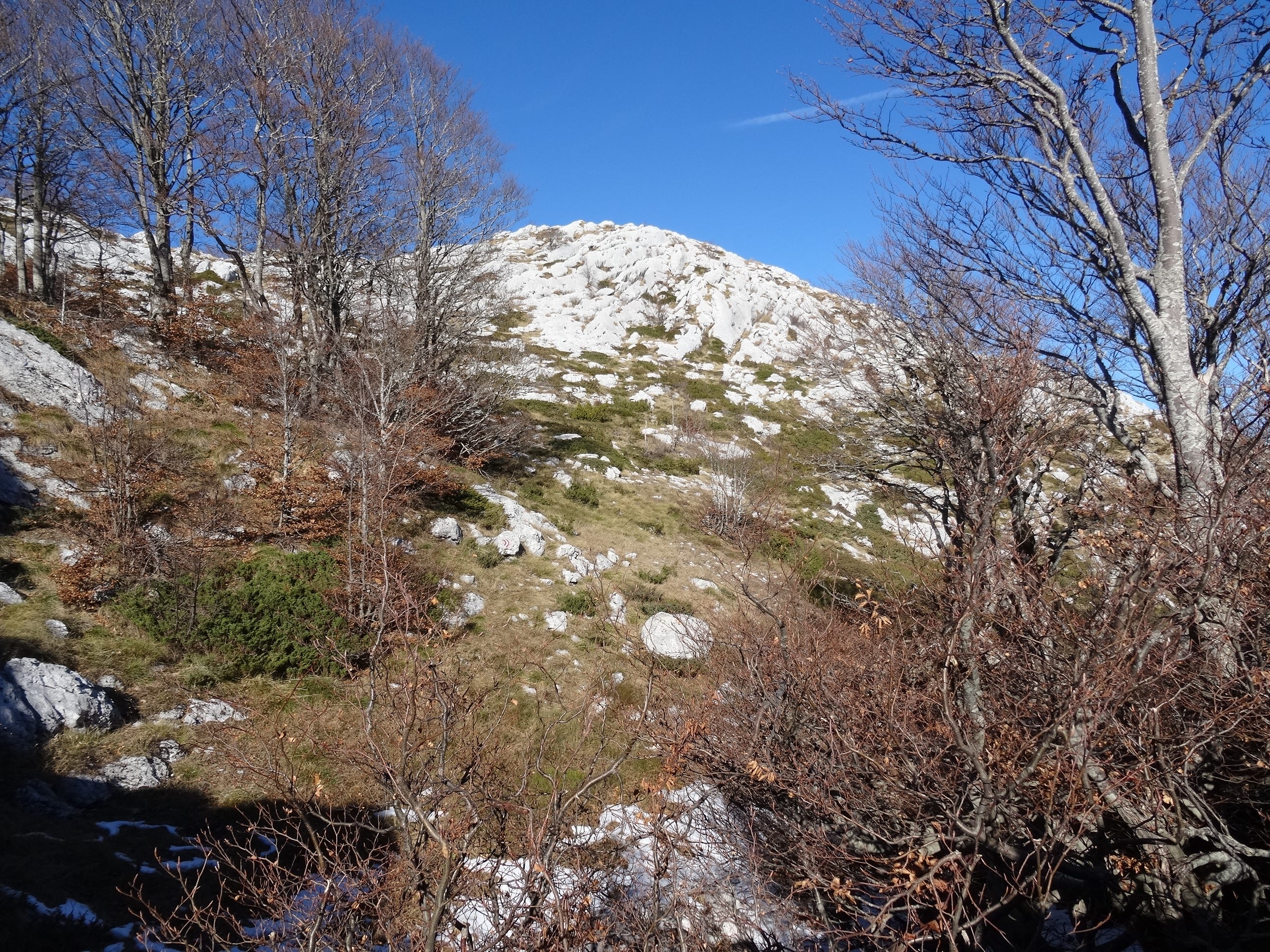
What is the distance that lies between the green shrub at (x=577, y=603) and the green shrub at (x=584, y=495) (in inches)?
170

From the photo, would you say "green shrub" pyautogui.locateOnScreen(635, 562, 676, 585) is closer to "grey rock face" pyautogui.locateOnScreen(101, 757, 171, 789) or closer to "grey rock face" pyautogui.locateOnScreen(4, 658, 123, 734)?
"grey rock face" pyautogui.locateOnScreen(101, 757, 171, 789)

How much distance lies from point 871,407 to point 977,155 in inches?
153

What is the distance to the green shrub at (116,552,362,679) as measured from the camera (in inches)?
253

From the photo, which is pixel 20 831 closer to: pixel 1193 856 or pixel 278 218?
pixel 1193 856

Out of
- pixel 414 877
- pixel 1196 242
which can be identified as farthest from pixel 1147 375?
pixel 414 877

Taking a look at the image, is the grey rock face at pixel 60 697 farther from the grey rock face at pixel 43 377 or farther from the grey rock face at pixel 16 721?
the grey rock face at pixel 43 377

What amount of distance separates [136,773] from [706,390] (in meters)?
23.4

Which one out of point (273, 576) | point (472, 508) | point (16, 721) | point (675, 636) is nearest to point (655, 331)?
point (472, 508)

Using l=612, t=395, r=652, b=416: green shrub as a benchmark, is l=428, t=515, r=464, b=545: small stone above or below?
below

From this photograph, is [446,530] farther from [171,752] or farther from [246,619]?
[171,752]

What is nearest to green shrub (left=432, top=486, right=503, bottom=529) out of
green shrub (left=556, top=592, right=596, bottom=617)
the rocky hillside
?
the rocky hillside

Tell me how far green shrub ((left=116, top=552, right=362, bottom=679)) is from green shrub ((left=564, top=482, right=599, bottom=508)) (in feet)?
21.3

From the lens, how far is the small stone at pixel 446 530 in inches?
389

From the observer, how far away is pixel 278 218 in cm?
1418
